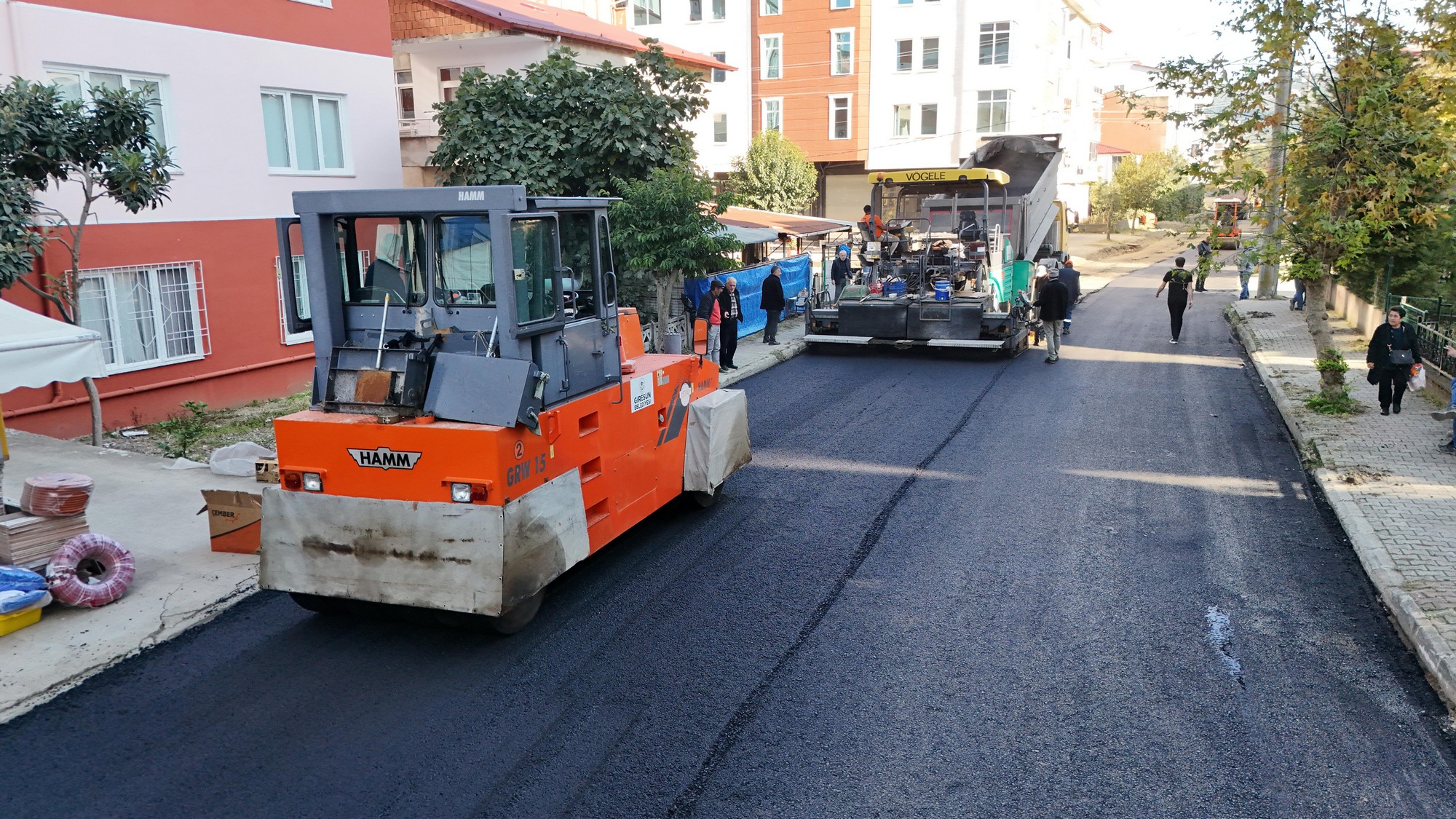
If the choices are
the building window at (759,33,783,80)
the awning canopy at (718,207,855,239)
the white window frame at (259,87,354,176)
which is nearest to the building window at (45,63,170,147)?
the white window frame at (259,87,354,176)

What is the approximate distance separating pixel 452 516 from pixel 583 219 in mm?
2529

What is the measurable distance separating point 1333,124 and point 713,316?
9228 millimetres

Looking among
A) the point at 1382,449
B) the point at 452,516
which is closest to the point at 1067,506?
the point at 1382,449

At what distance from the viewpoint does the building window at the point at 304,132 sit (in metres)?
Result: 15.9

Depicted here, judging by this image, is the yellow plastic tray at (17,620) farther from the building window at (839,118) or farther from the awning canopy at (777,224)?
the building window at (839,118)

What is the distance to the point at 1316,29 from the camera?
502 inches

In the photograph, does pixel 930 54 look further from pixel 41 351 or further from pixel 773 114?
pixel 41 351

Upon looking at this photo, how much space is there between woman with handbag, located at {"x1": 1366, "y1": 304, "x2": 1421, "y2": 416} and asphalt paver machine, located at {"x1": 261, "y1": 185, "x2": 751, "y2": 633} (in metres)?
10.4

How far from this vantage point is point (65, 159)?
35.2ft

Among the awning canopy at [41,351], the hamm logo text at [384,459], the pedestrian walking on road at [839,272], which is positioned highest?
the awning canopy at [41,351]

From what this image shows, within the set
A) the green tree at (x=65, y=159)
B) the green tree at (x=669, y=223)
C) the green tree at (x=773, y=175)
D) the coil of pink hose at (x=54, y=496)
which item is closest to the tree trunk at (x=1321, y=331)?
the green tree at (x=669, y=223)

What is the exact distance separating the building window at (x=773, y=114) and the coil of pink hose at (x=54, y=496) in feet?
124

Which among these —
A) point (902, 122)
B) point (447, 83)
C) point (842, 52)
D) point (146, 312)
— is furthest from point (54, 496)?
point (902, 122)

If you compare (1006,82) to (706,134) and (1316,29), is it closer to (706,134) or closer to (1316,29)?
(706,134)
